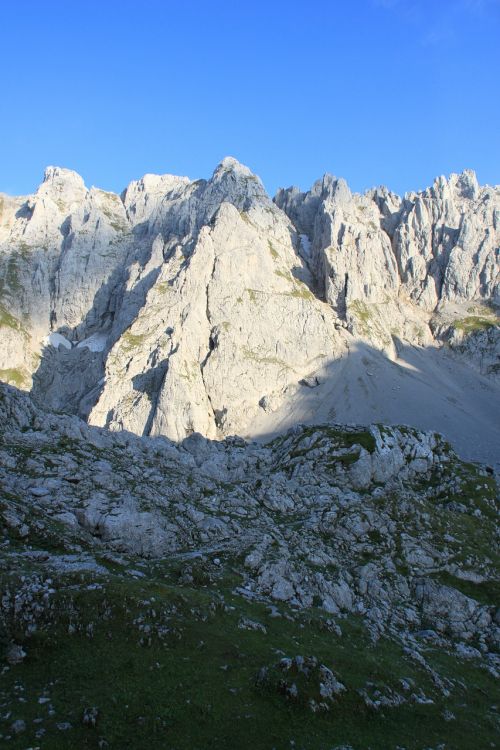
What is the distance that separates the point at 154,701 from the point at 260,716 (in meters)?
4.17

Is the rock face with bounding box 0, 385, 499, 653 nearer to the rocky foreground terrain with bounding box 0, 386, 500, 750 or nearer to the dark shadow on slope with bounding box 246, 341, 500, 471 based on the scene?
the rocky foreground terrain with bounding box 0, 386, 500, 750

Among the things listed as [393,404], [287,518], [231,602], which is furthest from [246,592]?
[393,404]

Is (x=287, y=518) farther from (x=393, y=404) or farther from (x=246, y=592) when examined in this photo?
(x=393, y=404)

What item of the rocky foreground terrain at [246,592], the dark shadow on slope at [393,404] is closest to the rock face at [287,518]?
the rocky foreground terrain at [246,592]

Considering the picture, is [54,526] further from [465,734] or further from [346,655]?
[465,734]

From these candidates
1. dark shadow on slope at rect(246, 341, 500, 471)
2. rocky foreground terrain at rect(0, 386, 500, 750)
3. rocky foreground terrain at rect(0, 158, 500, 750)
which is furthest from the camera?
dark shadow on slope at rect(246, 341, 500, 471)

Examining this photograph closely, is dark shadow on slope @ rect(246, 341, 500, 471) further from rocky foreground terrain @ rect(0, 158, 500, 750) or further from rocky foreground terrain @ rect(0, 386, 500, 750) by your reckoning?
rocky foreground terrain @ rect(0, 386, 500, 750)

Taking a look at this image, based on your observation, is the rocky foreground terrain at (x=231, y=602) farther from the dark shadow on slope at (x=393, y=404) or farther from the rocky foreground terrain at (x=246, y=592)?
the dark shadow on slope at (x=393, y=404)

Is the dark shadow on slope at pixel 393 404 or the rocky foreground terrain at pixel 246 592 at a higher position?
the dark shadow on slope at pixel 393 404

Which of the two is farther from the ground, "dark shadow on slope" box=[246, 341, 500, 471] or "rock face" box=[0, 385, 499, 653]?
"dark shadow on slope" box=[246, 341, 500, 471]

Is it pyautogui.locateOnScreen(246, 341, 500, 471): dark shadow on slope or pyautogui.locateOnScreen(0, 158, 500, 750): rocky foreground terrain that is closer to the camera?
pyautogui.locateOnScreen(0, 158, 500, 750): rocky foreground terrain

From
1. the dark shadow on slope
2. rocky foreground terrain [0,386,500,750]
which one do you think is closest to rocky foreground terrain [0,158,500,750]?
rocky foreground terrain [0,386,500,750]

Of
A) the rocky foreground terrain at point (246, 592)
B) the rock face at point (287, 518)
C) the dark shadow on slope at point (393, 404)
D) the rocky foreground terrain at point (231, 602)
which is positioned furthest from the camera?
the dark shadow on slope at point (393, 404)

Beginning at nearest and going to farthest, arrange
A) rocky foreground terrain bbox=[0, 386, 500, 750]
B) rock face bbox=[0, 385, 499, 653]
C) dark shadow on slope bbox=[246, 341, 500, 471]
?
rocky foreground terrain bbox=[0, 386, 500, 750] < rock face bbox=[0, 385, 499, 653] < dark shadow on slope bbox=[246, 341, 500, 471]
